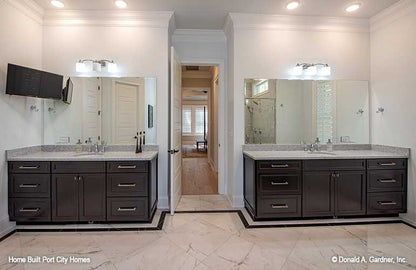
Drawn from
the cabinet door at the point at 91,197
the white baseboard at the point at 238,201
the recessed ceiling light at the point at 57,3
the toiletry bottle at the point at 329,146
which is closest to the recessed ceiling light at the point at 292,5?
the toiletry bottle at the point at 329,146

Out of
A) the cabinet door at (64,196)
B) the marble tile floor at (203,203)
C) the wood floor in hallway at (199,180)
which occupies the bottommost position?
the marble tile floor at (203,203)

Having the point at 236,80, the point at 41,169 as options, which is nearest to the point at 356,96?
the point at 236,80

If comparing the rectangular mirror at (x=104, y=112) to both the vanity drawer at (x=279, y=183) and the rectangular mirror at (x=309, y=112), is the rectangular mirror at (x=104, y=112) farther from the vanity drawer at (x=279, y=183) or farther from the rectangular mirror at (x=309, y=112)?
the vanity drawer at (x=279, y=183)

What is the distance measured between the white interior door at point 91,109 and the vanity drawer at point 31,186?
0.77 meters

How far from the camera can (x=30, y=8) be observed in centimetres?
296

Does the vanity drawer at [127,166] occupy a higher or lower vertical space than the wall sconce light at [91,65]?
lower

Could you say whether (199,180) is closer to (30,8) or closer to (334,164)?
(334,164)

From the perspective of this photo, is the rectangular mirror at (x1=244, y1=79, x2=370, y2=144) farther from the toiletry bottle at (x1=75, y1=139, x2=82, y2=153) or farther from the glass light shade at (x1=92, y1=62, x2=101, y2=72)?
the toiletry bottle at (x1=75, y1=139, x2=82, y2=153)

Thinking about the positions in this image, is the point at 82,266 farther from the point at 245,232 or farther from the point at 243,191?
the point at 243,191

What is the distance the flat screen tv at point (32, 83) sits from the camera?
254 centimetres

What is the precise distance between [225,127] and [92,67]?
7.30 ft

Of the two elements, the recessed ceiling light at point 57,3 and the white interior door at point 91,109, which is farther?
the white interior door at point 91,109

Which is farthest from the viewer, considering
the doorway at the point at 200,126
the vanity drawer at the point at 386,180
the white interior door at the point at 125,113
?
the doorway at the point at 200,126

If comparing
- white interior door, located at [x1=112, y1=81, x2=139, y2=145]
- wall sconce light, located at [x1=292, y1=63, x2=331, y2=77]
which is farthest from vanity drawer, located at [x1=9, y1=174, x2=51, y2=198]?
wall sconce light, located at [x1=292, y1=63, x2=331, y2=77]
